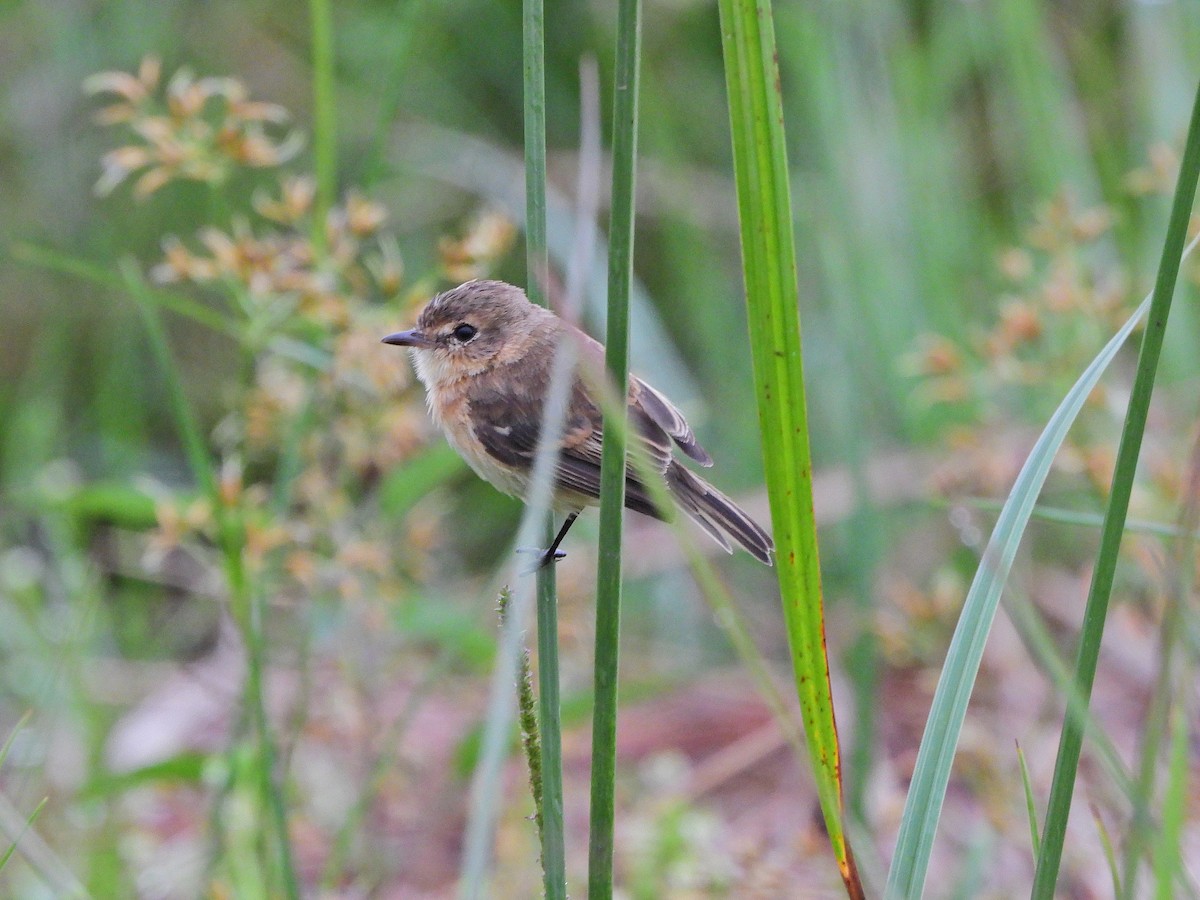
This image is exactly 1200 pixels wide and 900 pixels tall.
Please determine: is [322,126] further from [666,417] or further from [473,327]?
[666,417]

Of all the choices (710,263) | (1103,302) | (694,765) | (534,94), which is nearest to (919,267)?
(710,263)

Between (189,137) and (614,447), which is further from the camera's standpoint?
(189,137)

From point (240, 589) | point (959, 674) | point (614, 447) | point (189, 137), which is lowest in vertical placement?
point (959, 674)

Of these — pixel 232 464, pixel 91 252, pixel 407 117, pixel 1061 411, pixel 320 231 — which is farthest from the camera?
pixel 407 117

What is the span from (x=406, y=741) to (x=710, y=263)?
2300mm

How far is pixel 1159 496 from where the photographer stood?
10.4ft

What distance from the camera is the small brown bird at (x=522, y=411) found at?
2510mm

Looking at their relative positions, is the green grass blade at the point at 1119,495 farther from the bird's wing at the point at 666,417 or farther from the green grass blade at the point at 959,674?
the bird's wing at the point at 666,417

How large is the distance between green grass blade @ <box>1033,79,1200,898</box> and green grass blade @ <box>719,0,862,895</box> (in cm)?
22

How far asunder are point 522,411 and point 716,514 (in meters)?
0.52

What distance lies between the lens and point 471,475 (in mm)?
5727

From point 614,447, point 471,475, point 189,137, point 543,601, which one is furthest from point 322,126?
point 471,475

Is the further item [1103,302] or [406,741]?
[406,741]

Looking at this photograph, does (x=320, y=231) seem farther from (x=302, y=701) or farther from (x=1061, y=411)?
(x=1061, y=411)
